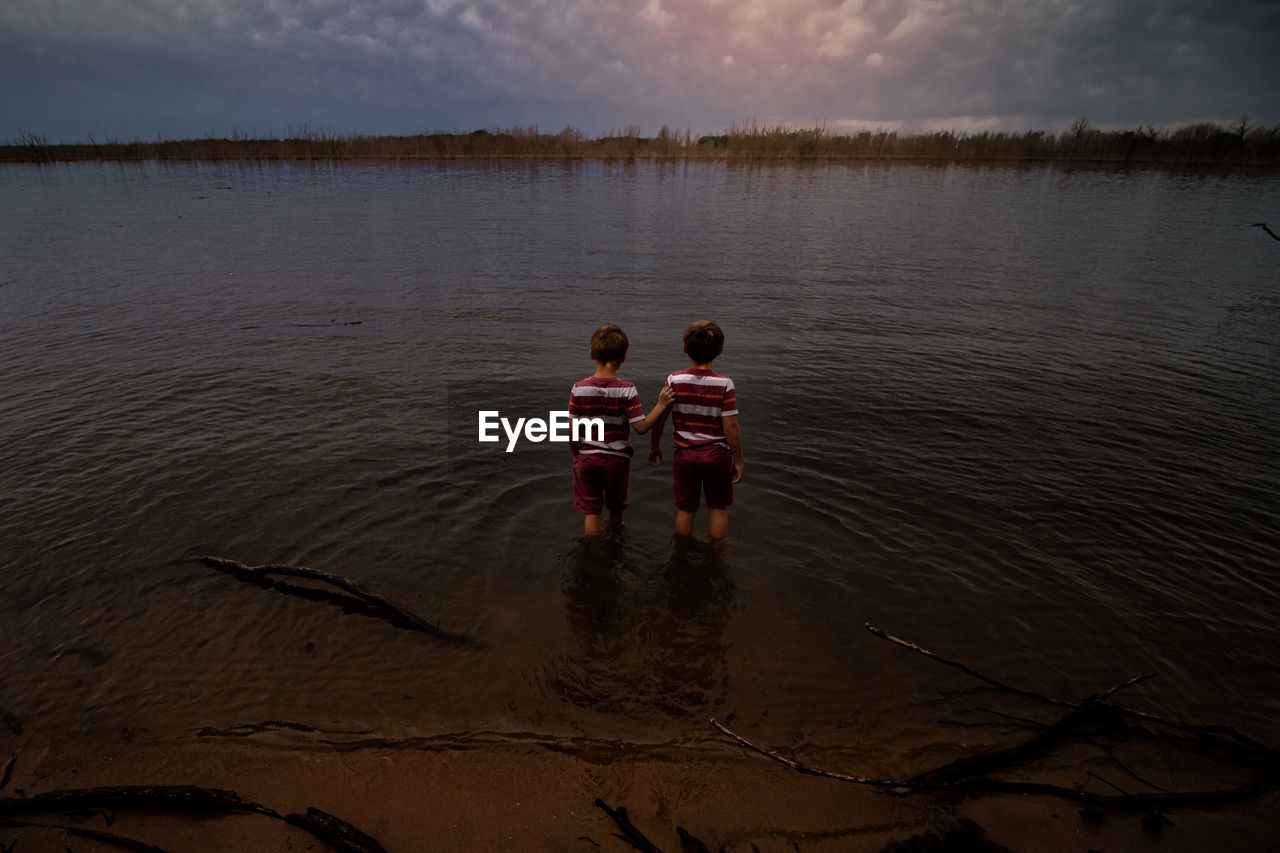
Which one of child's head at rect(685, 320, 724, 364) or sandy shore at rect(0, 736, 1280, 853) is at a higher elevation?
child's head at rect(685, 320, 724, 364)

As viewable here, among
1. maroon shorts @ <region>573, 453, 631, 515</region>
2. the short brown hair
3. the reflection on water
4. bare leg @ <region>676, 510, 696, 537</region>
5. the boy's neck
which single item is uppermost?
the short brown hair

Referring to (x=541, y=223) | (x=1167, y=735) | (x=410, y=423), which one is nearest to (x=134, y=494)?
(x=410, y=423)

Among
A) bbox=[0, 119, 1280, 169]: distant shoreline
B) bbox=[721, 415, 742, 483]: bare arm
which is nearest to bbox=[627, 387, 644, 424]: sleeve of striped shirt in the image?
bbox=[721, 415, 742, 483]: bare arm

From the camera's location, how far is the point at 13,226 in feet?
71.8

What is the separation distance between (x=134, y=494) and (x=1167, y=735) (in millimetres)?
8205

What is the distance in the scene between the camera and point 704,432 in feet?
15.8

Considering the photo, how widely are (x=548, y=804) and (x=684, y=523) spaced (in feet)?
8.84

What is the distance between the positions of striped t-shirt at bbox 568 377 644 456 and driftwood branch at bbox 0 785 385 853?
9.34ft

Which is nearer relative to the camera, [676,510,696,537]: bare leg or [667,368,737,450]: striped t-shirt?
[667,368,737,450]: striped t-shirt

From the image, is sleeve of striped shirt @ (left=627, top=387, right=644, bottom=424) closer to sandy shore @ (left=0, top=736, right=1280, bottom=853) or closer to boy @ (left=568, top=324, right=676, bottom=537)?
boy @ (left=568, top=324, right=676, bottom=537)

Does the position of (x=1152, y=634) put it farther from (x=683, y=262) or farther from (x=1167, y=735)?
(x=683, y=262)

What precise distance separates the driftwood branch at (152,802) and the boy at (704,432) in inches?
125

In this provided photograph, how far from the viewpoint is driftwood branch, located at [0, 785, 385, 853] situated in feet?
9.32

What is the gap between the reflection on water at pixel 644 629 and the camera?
379 cm
